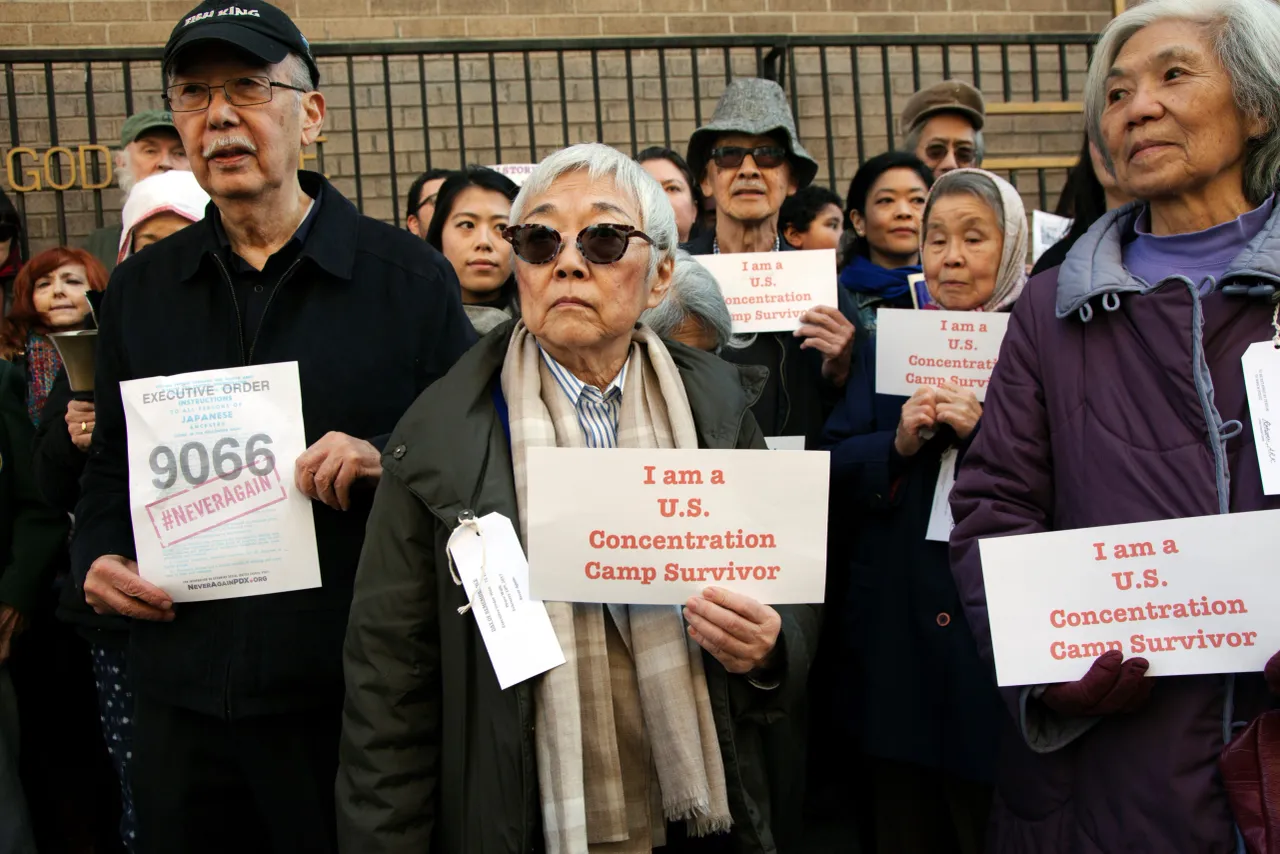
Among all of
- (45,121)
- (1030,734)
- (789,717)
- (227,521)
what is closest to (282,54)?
(227,521)

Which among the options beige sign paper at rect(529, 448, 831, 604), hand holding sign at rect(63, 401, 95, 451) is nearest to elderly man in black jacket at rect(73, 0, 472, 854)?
hand holding sign at rect(63, 401, 95, 451)

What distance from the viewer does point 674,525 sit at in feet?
6.75

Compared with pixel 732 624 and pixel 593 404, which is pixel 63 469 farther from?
pixel 732 624

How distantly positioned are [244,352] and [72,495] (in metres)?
0.88

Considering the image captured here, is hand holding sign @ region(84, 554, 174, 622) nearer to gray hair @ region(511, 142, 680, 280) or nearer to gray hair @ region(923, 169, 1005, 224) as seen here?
gray hair @ region(511, 142, 680, 280)

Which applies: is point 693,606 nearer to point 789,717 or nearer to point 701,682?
point 701,682

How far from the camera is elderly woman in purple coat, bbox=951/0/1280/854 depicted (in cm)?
201

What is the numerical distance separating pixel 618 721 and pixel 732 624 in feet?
1.10

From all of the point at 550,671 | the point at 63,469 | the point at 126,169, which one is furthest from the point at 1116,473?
the point at 126,169

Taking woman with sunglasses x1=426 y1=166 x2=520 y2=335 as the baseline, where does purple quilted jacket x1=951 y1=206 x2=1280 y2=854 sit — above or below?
below

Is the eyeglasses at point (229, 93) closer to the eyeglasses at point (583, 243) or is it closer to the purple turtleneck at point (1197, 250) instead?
the eyeglasses at point (583, 243)

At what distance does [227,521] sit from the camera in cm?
252

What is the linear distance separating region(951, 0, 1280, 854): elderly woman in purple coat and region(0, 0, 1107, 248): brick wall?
582cm

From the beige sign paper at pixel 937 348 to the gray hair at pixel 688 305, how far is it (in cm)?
48
